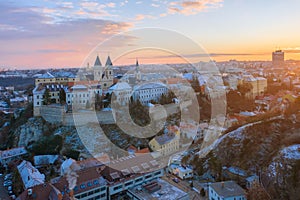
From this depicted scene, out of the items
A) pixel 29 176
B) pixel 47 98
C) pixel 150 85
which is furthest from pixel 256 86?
pixel 29 176

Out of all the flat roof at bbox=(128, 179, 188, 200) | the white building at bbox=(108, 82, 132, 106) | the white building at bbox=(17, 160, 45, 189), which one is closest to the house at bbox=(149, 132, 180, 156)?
the flat roof at bbox=(128, 179, 188, 200)

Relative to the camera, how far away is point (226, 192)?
6.64 m

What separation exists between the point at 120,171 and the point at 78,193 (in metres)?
1.45

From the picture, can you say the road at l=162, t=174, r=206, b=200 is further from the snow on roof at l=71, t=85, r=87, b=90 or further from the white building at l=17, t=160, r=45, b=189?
the snow on roof at l=71, t=85, r=87, b=90

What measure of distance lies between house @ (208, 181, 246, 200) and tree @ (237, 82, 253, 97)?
541 inches

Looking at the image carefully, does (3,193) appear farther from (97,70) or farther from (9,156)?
(97,70)

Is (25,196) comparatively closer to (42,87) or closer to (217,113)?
(42,87)

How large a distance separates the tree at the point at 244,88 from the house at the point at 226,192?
45.1ft

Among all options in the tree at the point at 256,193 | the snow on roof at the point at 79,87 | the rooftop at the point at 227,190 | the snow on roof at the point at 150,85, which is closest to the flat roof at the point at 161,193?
the rooftop at the point at 227,190

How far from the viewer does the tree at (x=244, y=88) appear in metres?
20.0

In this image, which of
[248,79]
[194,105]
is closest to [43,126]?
[194,105]

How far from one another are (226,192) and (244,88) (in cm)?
1536

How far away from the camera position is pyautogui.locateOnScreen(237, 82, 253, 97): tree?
20000mm

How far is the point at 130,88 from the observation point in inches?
603
